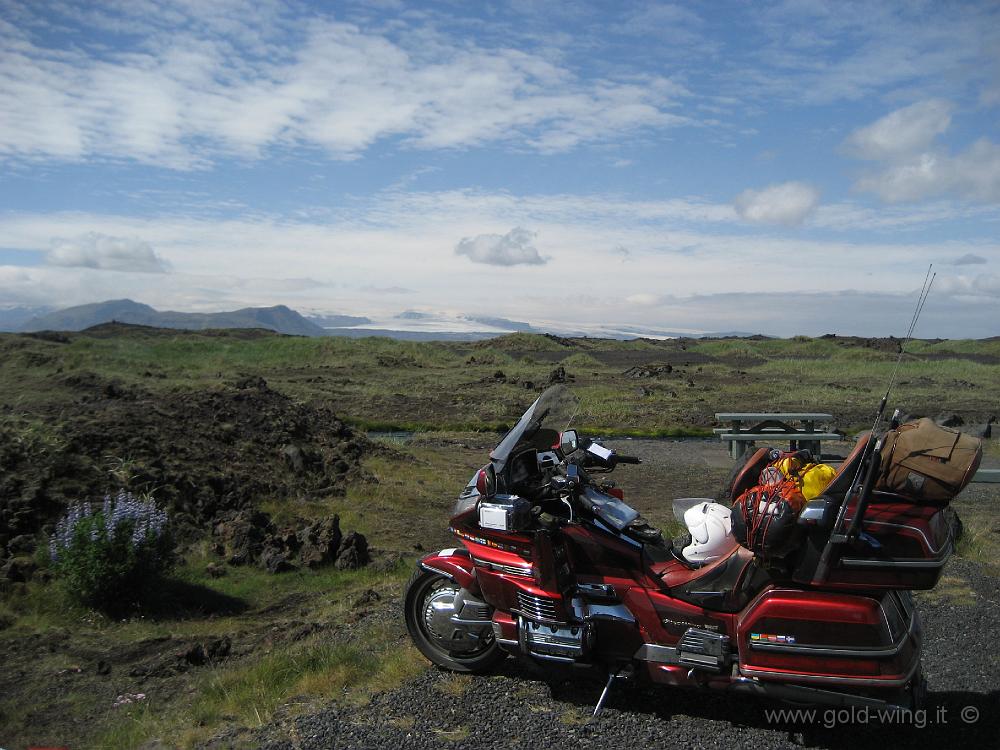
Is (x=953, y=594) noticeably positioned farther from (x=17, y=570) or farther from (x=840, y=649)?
(x=17, y=570)

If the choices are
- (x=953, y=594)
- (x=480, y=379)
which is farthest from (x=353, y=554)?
(x=480, y=379)

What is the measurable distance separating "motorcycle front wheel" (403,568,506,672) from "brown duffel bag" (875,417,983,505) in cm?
255

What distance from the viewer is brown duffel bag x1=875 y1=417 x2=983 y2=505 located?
3.91 m

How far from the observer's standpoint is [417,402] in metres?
30.5

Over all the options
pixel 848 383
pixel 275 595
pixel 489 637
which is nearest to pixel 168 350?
pixel 848 383

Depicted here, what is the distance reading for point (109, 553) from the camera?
7918 millimetres

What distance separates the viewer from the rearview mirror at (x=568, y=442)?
5094 millimetres

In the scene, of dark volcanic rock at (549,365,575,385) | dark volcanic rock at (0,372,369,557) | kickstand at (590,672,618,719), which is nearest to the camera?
kickstand at (590,672,618,719)

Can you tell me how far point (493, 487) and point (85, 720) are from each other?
11.5 feet

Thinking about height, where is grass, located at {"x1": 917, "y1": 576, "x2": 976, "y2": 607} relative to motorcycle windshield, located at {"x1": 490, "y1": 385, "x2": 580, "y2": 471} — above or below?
below

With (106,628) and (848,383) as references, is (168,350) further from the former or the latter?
(106,628)

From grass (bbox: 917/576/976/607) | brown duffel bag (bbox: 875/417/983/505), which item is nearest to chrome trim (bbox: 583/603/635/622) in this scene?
brown duffel bag (bbox: 875/417/983/505)

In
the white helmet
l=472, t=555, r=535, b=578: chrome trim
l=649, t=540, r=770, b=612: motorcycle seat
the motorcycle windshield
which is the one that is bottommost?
l=472, t=555, r=535, b=578: chrome trim

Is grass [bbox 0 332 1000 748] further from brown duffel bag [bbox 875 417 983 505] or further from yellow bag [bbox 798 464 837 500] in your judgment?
brown duffel bag [bbox 875 417 983 505]
